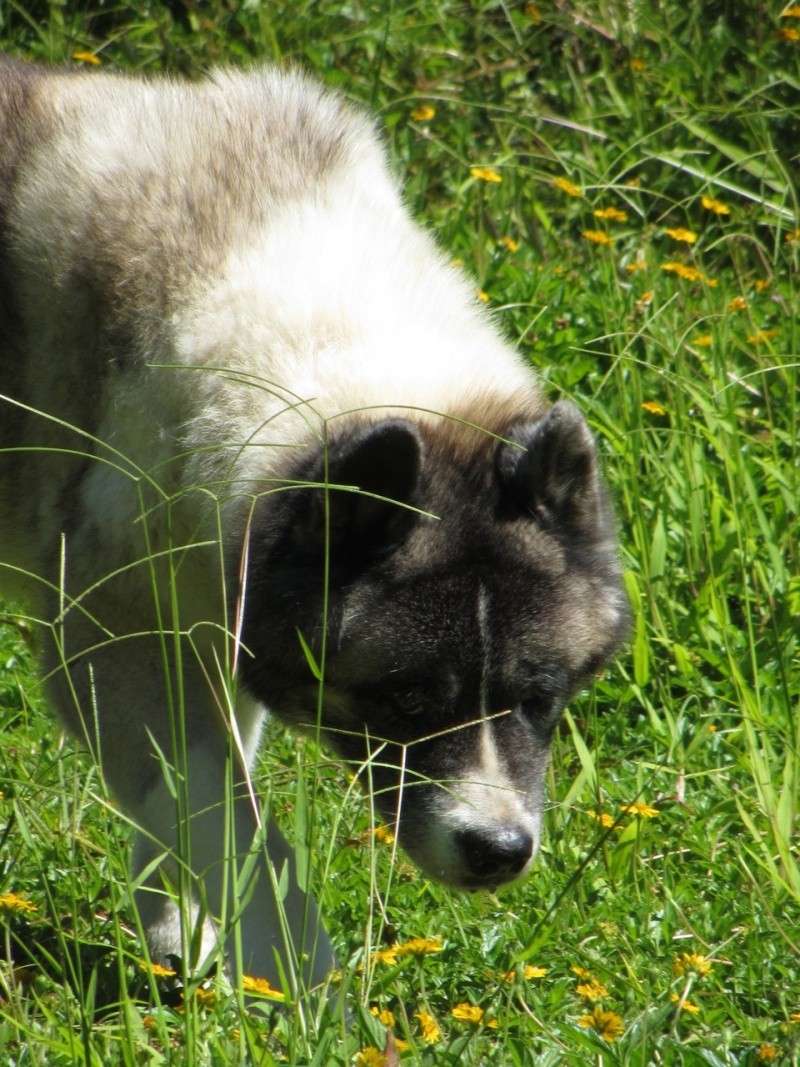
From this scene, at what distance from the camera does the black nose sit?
336 cm

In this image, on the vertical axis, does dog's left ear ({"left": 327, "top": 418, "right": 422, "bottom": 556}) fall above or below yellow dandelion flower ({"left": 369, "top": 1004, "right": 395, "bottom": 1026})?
above

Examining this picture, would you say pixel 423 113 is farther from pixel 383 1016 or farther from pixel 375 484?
pixel 383 1016

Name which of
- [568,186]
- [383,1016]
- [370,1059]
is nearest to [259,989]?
[383,1016]

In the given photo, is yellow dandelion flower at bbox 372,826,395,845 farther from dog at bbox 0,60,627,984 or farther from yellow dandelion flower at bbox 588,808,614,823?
yellow dandelion flower at bbox 588,808,614,823

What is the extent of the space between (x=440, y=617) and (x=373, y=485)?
0.31 metres

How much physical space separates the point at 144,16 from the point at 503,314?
2662mm

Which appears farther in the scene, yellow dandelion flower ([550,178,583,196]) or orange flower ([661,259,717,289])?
yellow dandelion flower ([550,178,583,196])

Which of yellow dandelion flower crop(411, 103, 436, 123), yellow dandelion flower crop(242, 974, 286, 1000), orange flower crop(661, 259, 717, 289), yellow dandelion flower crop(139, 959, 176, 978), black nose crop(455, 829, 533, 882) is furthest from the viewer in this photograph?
yellow dandelion flower crop(411, 103, 436, 123)

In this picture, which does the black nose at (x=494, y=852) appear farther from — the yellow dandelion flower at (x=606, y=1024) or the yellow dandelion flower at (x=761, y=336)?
the yellow dandelion flower at (x=761, y=336)

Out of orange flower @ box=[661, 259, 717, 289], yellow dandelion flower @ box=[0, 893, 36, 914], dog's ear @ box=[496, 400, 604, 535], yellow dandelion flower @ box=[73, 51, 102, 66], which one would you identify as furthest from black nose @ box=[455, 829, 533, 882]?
yellow dandelion flower @ box=[73, 51, 102, 66]

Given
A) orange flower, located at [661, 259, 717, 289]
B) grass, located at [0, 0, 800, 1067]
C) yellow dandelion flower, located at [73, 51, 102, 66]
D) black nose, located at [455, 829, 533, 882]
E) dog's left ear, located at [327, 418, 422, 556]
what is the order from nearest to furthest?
grass, located at [0, 0, 800, 1067], dog's left ear, located at [327, 418, 422, 556], black nose, located at [455, 829, 533, 882], orange flower, located at [661, 259, 717, 289], yellow dandelion flower, located at [73, 51, 102, 66]

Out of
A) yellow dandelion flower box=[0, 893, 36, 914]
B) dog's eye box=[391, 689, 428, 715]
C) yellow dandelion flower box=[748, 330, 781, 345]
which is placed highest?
yellow dandelion flower box=[748, 330, 781, 345]

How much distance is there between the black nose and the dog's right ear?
24.0 inches

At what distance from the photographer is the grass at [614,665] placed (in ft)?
10.3
